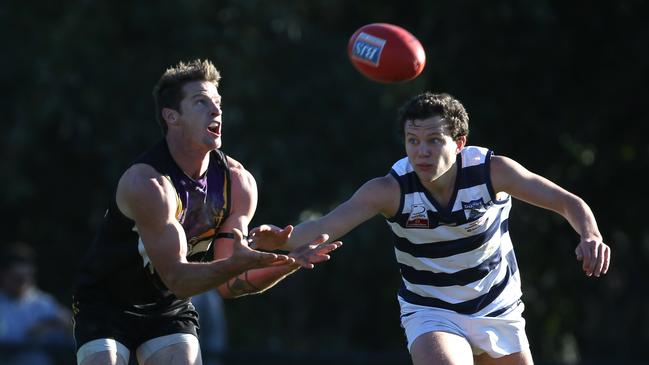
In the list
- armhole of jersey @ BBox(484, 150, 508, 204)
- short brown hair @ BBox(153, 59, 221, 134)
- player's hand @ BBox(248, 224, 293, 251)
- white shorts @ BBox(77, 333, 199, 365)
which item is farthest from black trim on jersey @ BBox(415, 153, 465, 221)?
white shorts @ BBox(77, 333, 199, 365)

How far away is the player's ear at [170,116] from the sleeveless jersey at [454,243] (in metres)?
1.22

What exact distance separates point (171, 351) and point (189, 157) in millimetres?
1016

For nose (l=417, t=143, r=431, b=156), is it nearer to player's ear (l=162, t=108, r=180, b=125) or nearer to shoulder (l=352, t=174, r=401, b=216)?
shoulder (l=352, t=174, r=401, b=216)

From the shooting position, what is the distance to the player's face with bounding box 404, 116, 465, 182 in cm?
700

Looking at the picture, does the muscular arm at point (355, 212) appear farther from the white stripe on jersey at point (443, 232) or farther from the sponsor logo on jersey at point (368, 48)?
the sponsor logo on jersey at point (368, 48)

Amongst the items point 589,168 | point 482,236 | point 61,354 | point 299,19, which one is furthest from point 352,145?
point 482,236

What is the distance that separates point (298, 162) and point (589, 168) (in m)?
3.11

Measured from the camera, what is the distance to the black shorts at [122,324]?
6773mm

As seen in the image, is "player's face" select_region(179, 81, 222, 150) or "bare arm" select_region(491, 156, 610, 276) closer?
"bare arm" select_region(491, 156, 610, 276)

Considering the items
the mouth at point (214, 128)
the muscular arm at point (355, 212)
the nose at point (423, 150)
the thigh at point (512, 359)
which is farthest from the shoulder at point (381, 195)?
the thigh at point (512, 359)

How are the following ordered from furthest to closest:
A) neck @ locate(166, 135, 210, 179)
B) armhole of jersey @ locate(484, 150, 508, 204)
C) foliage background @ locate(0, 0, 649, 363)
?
1. foliage background @ locate(0, 0, 649, 363)
2. armhole of jersey @ locate(484, 150, 508, 204)
3. neck @ locate(166, 135, 210, 179)

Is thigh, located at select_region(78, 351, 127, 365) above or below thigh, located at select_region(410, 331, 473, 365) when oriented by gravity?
above

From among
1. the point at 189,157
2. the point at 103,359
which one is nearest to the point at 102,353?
the point at 103,359

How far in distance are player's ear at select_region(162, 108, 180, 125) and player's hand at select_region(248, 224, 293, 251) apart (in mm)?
802
